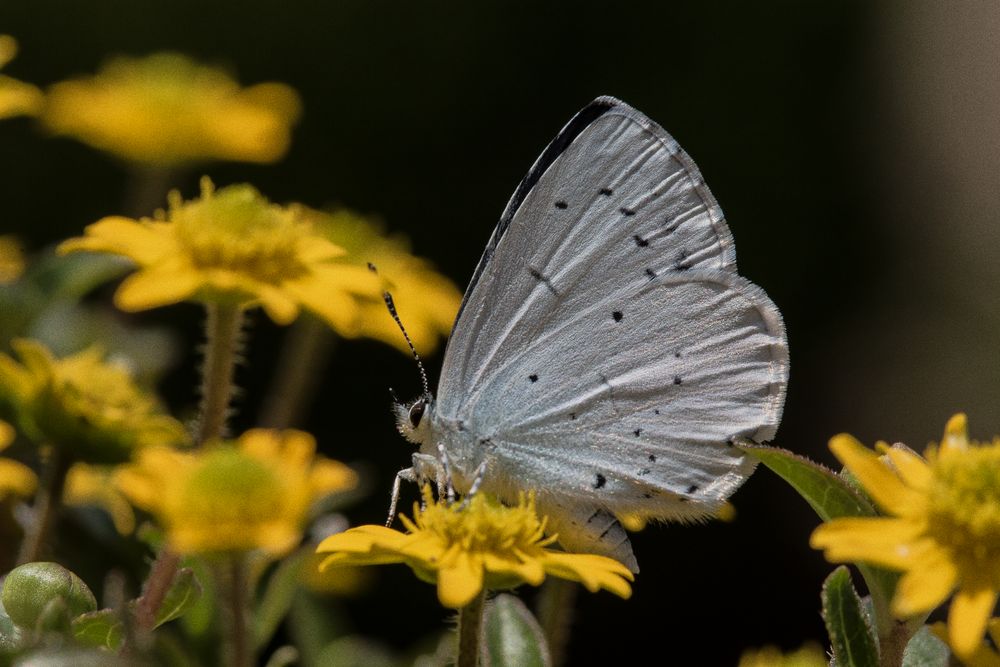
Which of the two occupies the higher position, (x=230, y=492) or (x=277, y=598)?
(x=230, y=492)

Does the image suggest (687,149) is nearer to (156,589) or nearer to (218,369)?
(218,369)

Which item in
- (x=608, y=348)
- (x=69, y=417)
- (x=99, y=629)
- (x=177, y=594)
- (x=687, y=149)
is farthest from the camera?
(x=687, y=149)

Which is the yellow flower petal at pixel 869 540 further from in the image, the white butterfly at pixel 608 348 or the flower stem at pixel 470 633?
the white butterfly at pixel 608 348

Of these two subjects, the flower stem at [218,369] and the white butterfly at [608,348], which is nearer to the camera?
the flower stem at [218,369]

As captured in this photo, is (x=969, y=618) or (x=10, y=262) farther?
(x=10, y=262)

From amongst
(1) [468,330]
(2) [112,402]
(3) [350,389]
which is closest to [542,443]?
(1) [468,330]

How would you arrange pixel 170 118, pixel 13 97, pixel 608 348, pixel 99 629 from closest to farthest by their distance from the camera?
1. pixel 99 629
2. pixel 13 97
3. pixel 608 348
4. pixel 170 118

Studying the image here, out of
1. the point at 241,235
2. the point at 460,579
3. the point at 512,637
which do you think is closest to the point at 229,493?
the point at 460,579

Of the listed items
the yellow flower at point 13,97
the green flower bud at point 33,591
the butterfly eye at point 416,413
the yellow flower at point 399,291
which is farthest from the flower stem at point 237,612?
the yellow flower at point 399,291
